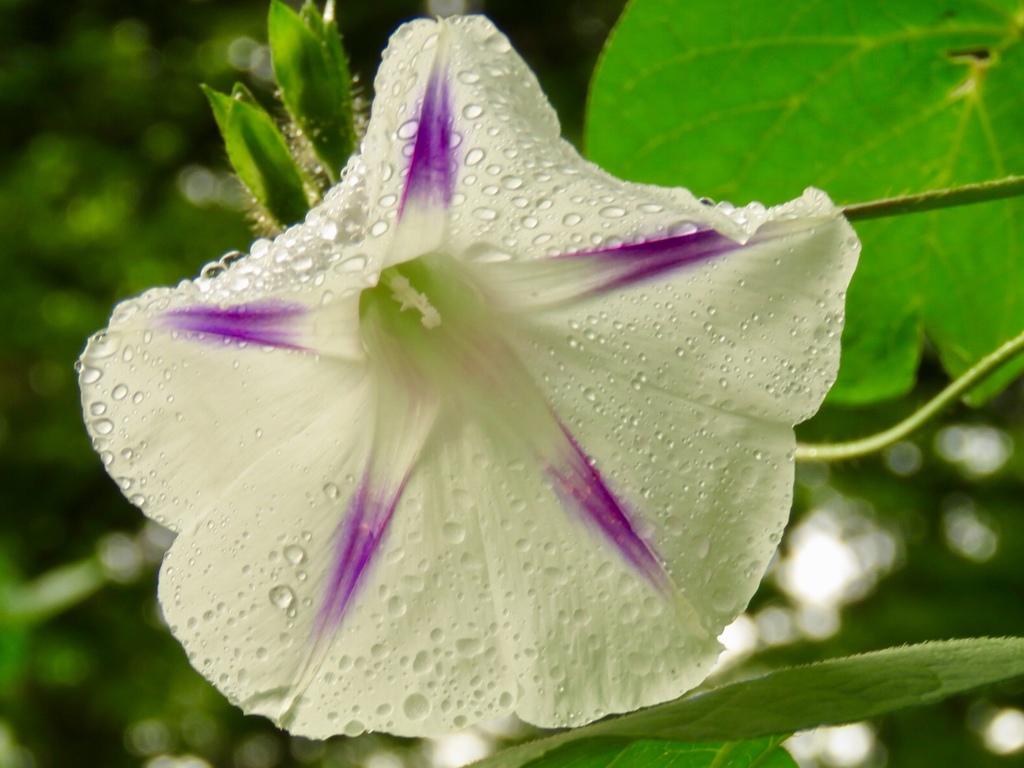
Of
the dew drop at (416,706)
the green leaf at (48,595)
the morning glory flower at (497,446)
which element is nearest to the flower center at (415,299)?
the morning glory flower at (497,446)

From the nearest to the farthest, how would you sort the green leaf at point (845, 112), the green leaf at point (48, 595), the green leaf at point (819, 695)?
the green leaf at point (819, 695) → the green leaf at point (845, 112) → the green leaf at point (48, 595)

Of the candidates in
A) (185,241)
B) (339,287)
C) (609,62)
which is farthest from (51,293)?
(339,287)

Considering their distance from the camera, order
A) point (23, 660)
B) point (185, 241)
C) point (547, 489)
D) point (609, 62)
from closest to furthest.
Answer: point (547, 489) → point (609, 62) → point (23, 660) → point (185, 241)

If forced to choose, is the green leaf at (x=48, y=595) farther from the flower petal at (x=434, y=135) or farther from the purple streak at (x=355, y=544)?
the flower petal at (x=434, y=135)

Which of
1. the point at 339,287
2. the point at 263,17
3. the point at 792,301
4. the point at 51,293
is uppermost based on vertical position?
the point at 339,287

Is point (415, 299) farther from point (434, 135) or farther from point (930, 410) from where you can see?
point (930, 410)

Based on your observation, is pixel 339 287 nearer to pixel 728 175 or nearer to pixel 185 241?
pixel 728 175

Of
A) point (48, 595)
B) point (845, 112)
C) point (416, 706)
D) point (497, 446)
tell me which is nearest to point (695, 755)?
point (416, 706)
